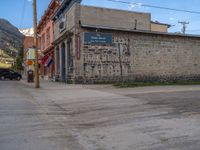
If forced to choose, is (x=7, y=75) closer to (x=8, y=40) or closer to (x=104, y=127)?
(x=104, y=127)

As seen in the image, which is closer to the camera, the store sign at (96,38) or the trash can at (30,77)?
the store sign at (96,38)

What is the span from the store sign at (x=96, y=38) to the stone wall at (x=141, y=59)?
354 millimetres

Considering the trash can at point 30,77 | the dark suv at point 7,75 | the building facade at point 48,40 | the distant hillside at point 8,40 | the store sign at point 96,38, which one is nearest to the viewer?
the store sign at point 96,38

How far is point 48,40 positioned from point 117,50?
21.6 m

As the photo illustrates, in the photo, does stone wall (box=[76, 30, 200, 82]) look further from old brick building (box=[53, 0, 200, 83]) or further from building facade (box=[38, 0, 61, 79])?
building facade (box=[38, 0, 61, 79])

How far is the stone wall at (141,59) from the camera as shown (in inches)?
1113

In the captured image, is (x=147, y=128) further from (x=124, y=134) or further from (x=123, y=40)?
(x=123, y=40)

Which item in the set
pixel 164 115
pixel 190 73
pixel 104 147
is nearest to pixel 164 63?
pixel 190 73

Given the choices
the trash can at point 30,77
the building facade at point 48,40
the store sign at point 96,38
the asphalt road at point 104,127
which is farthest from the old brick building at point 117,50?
the asphalt road at point 104,127

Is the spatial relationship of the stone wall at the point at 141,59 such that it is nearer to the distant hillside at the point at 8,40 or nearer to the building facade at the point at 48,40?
the building facade at the point at 48,40

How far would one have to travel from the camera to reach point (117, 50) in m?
29.1

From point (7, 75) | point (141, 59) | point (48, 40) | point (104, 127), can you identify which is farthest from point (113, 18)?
point (104, 127)

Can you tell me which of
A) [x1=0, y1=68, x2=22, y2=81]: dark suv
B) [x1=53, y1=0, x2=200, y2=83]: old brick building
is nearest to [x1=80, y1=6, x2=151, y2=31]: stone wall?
[x1=53, y1=0, x2=200, y2=83]: old brick building

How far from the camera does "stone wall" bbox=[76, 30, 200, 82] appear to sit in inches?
1113
